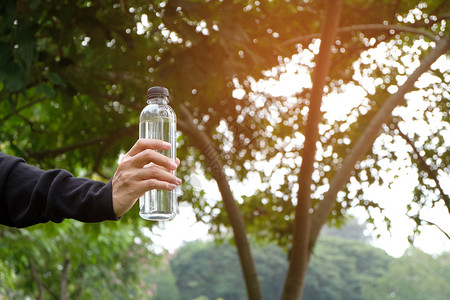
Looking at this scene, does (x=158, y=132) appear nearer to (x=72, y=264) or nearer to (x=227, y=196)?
(x=227, y=196)

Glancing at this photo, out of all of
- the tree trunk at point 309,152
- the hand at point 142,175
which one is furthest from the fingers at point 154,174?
the tree trunk at point 309,152

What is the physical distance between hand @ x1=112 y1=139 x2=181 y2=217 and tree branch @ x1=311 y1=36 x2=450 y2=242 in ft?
11.8

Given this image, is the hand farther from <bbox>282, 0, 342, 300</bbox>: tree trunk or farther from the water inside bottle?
<bbox>282, 0, 342, 300</bbox>: tree trunk

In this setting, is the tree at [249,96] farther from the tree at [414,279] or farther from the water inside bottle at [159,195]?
the tree at [414,279]

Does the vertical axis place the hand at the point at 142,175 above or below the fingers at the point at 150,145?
below

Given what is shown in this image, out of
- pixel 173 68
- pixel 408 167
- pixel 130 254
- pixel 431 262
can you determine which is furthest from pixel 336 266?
pixel 173 68

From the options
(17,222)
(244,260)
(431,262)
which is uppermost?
(431,262)

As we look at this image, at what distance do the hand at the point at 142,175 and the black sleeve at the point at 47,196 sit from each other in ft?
0.10

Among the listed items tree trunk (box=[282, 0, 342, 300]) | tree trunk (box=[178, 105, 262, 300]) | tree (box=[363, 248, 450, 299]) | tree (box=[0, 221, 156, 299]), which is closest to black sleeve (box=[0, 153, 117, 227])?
tree trunk (box=[282, 0, 342, 300])

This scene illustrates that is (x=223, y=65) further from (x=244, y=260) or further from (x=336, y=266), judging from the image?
(x=336, y=266)

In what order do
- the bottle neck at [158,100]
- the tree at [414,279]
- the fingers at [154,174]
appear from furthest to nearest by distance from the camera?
the tree at [414,279] < the bottle neck at [158,100] < the fingers at [154,174]

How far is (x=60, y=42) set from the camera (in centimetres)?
427

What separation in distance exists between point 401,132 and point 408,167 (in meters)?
0.40

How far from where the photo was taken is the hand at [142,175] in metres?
1.68
